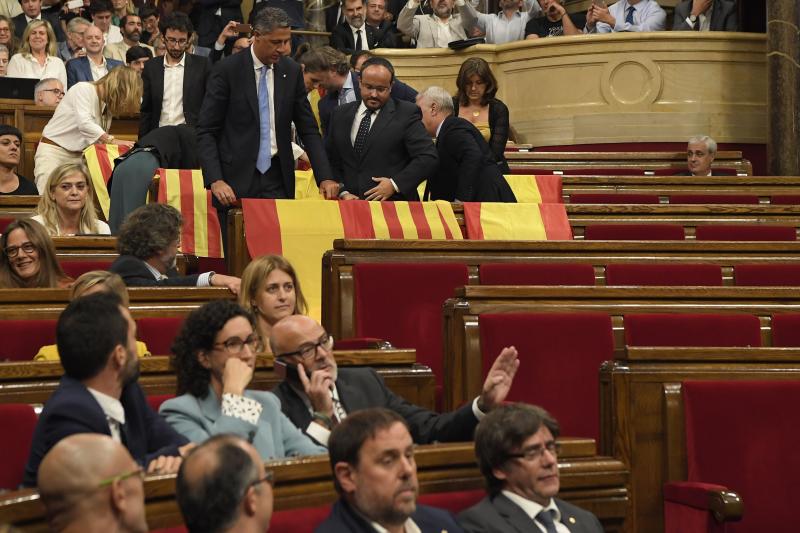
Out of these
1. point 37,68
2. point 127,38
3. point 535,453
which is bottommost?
point 535,453

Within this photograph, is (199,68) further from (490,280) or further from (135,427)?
(135,427)

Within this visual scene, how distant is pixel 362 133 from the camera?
16.4 ft

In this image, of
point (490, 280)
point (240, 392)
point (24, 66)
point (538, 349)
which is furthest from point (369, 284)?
point (24, 66)

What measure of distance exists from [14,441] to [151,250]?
4.14 ft

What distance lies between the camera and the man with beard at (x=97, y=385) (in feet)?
7.06

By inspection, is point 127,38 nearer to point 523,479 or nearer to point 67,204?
point 67,204

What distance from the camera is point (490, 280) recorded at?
4.00 m

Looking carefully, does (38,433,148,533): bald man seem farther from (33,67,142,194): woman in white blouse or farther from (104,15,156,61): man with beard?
(104,15,156,61): man with beard

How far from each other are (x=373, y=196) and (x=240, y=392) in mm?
2387

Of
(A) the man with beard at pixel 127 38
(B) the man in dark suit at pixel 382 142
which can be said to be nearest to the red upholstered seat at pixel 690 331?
(B) the man in dark suit at pixel 382 142

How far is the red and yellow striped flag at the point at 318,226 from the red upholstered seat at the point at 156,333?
938mm

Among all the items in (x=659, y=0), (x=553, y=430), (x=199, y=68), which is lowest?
(x=553, y=430)

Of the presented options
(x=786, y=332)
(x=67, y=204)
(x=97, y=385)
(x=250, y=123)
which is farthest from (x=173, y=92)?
(x=97, y=385)

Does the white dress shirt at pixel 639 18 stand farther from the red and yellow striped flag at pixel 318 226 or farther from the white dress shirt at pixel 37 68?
the red and yellow striped flag at pixel 318 226
